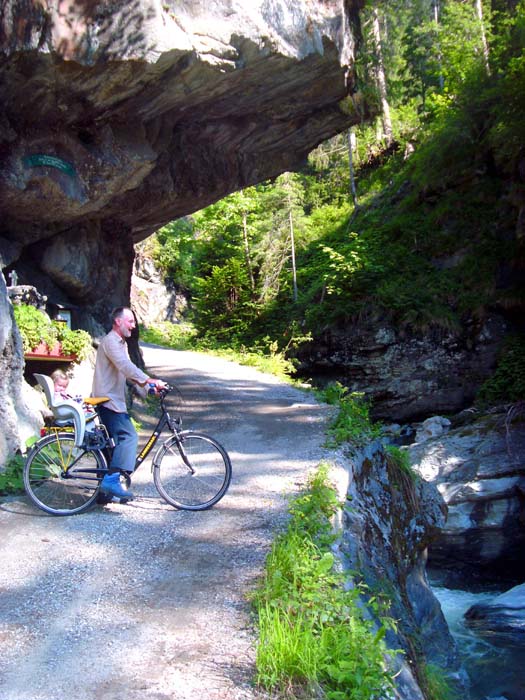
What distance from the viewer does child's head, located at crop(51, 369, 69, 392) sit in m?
10.0

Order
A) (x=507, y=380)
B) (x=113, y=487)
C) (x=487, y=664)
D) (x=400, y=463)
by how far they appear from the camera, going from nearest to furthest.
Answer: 1. (x=113, y=487)
2. (x=487, y=664)
3. (x=400, y=463)
4. (x=507, y=380)

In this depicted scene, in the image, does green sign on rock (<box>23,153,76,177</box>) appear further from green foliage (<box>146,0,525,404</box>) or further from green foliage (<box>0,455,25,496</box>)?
green foliage (<box>146,0,525,404</box>)

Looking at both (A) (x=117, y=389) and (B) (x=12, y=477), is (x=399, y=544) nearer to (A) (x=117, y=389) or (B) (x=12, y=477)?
(A) (x=117, y=389)

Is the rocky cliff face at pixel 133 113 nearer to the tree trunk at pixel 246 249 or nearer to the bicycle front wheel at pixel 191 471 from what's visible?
the bicycle front wheel at pixel 191 471

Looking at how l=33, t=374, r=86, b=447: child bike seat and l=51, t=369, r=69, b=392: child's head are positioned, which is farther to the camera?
l=51, t=369, r=69, b=392: child's head

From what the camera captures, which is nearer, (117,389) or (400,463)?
(117,389)

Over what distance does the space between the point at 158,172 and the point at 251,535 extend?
9.93 m

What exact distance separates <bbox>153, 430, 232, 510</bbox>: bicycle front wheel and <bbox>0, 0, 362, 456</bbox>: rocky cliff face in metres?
2.87

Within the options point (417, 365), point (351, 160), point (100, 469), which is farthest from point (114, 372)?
point (351, 160)

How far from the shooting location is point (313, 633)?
3527mm

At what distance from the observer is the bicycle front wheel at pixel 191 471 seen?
601 centimetres

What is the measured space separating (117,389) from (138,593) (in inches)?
92.0

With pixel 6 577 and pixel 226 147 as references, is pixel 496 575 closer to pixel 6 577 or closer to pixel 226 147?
pixel 6 577

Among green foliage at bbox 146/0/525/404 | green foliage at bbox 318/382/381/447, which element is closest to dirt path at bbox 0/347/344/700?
green foliage at bbox 318/382/381/447
